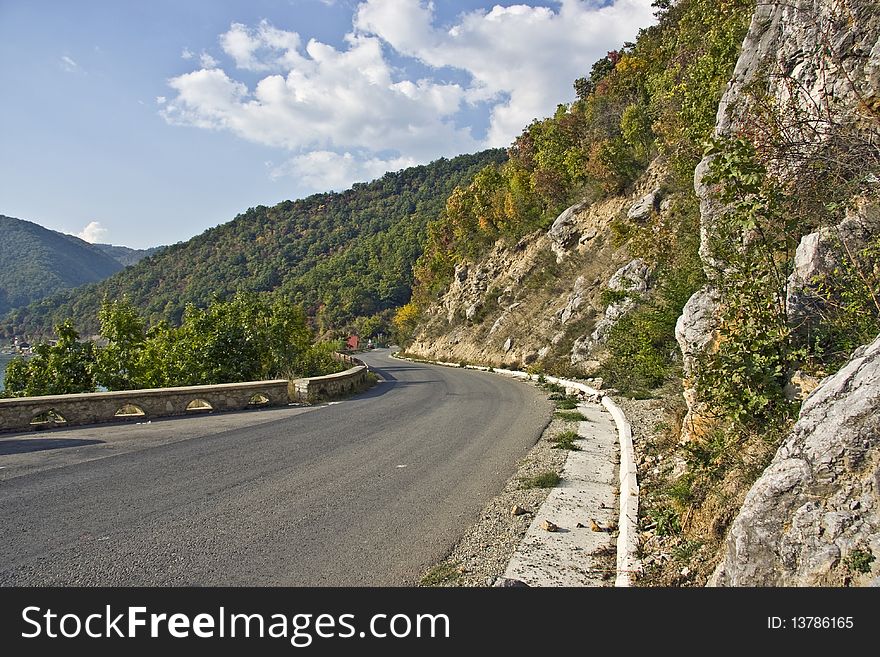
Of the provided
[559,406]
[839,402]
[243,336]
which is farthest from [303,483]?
[243,336]

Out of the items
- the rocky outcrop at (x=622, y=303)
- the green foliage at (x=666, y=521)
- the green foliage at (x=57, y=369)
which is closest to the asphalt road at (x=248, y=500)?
the green foliage at (x=666, y=521)

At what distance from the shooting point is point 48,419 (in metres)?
12.1

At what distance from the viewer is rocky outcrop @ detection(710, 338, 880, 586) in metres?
2.88

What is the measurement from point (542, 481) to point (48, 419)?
11.4 metres

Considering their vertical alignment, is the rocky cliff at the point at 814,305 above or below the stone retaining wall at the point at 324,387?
above

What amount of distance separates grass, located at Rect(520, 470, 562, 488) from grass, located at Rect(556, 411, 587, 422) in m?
5.00

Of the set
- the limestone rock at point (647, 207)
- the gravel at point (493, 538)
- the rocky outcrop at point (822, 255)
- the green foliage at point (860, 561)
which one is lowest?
the gravel at point (493, 538)

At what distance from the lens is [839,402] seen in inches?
133

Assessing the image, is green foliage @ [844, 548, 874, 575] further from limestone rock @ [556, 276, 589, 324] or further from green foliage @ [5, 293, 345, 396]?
limestone rock @ [556, 276, 589, 324]

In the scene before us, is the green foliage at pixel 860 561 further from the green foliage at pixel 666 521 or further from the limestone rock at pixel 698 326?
the limestone rock at pixel 698 326

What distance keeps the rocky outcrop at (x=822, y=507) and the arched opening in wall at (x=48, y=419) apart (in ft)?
44.4

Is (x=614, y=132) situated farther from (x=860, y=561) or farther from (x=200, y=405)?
(x=860, y=561)

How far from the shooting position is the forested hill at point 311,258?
105 m

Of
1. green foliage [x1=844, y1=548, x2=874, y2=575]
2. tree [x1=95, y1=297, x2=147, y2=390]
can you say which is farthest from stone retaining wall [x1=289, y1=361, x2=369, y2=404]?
green foliage [x1=844, y1=548, x2=874, y2=575]
